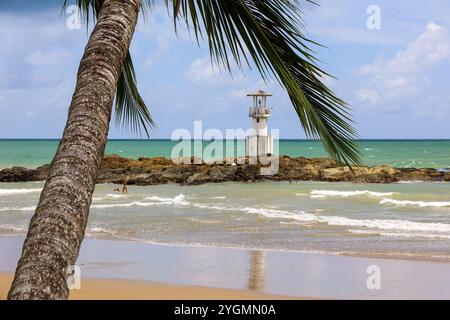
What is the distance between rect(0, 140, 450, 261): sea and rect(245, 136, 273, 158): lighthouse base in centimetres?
813

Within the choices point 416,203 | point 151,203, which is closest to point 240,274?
Answer: point 151,203

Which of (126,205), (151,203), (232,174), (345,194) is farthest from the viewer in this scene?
(232,174)

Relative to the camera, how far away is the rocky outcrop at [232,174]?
122ft

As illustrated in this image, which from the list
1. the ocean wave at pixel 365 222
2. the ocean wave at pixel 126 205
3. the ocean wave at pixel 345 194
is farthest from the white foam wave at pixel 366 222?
the ocean wave at pixel 345 194

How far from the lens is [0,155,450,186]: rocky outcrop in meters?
37.2

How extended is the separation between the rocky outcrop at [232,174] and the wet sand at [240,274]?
24097 millimetres

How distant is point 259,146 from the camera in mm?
40969

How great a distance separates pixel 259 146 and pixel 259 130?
104cm

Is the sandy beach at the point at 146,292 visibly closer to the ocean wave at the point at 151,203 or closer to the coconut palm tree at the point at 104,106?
the coconut palm tree at the point at 104,106

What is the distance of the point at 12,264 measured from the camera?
1110cm

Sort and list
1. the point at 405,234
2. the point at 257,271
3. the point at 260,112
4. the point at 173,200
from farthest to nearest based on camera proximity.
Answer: the point at 260,112 < the point at 173,200 < the point at 405,234 < the point at 257,271

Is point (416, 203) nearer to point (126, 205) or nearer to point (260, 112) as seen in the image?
point (126, 205)

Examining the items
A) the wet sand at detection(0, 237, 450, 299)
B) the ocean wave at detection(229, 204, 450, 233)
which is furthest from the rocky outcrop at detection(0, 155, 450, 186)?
the wet sand at detection(0, 237, 450, 299)
